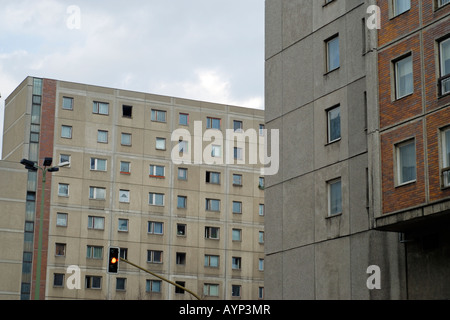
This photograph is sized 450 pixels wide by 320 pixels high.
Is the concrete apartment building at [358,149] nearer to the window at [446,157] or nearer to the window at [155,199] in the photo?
the window at [446,157]

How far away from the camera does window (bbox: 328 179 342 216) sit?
3419 cm

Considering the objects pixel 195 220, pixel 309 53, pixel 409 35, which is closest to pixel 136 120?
pixel 195 220

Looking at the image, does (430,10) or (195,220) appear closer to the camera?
(430,10)

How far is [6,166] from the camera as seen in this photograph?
83250mm

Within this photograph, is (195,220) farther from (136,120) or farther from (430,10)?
(430,10)

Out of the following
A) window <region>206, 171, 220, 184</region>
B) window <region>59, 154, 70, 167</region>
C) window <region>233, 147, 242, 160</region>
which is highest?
window <region>233, 147, 242, 160</region>

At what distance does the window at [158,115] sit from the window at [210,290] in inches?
663

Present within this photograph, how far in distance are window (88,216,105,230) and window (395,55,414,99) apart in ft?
184

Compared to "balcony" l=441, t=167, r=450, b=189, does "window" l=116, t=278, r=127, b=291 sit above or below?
above

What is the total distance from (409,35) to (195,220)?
58091 mm

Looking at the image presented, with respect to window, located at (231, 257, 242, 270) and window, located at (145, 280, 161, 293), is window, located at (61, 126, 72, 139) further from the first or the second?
window, located at (231, 257, 242, 270)

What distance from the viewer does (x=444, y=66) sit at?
27.4m

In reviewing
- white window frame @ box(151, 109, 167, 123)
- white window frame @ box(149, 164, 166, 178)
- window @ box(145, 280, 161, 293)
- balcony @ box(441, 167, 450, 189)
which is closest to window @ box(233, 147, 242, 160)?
white window frame @ box(149, 164, 166, 178)
